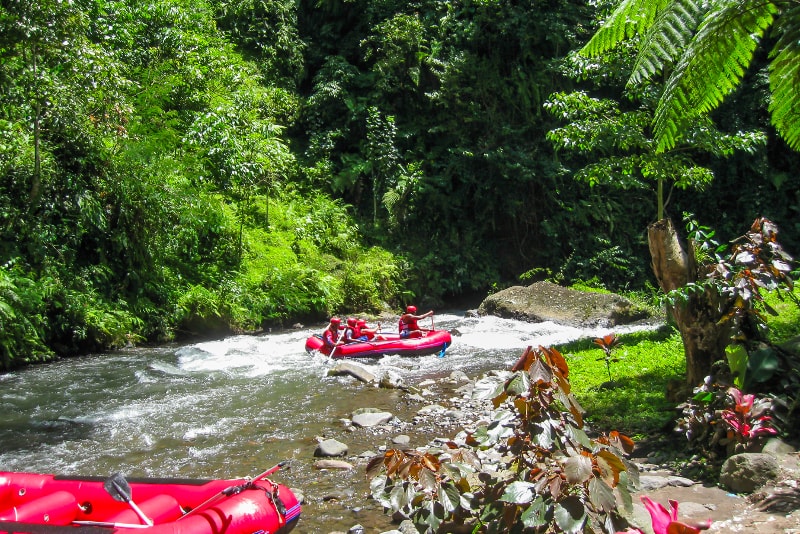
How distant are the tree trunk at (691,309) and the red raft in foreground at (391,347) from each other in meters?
5.74

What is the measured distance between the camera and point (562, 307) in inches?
571

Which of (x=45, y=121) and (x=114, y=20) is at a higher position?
(x=114, y=20)

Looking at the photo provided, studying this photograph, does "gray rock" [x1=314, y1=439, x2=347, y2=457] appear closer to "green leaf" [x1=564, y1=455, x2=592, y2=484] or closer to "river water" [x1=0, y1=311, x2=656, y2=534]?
"river water" [x1=0, y1=311, x2=656, y2=534]

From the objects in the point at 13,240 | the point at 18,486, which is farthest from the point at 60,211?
the point at 18,486

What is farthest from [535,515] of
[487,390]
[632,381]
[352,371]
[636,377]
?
[352,371]

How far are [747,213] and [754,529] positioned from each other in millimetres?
16451

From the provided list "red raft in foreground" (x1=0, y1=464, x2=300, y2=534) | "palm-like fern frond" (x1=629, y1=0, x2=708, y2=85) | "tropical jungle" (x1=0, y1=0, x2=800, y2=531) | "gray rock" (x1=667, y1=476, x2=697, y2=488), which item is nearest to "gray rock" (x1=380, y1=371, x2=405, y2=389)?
"tropical jungle" (x1=0, y1=0, x2=800, y2=531)

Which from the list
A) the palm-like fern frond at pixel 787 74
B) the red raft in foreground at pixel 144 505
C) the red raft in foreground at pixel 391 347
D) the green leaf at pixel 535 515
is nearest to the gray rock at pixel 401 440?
the red raft in foreground at pixel 144 505

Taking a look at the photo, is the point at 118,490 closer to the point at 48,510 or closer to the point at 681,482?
the point at 48,510

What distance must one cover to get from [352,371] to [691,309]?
5.42 m

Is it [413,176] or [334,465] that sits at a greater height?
[413,176]

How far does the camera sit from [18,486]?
14.9 ft

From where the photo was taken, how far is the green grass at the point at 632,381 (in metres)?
5.83

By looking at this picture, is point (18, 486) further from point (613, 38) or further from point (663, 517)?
point (613, 38)
